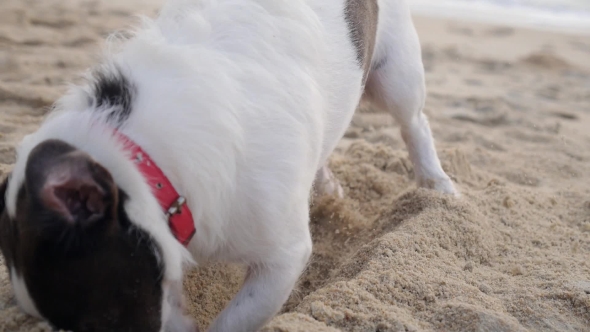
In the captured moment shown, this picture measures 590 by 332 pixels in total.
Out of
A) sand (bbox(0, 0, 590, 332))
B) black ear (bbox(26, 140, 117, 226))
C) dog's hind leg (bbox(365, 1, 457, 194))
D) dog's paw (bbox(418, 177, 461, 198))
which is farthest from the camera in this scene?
dog's paw (bbox(418, 177, 461, 198))

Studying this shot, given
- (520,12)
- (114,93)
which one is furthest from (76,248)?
(520,12)

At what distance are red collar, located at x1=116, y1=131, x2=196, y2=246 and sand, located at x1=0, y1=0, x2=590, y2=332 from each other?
0.43 metres

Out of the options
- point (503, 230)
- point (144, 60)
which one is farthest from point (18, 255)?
point (503, 230)

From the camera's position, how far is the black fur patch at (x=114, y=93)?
74.5 inches

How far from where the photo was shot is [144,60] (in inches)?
80.9

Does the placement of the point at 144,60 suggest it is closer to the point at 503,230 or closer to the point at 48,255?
the point at 48,255

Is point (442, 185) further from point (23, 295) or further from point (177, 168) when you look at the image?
point (23, 295)

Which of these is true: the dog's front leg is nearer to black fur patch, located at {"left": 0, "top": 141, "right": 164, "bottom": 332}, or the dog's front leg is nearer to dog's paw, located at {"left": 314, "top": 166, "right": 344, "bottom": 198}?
black fur patch, located at {"left": 0, "top": 141, "right": 164, "bottom": 332}

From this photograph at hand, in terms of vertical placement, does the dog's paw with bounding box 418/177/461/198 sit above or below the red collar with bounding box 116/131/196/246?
below

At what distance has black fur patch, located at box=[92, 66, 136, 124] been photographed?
1.89 m

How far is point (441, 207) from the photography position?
10.3 ft

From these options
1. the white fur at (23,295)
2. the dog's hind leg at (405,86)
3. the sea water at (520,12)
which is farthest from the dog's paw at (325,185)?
the sea water at (520,12)

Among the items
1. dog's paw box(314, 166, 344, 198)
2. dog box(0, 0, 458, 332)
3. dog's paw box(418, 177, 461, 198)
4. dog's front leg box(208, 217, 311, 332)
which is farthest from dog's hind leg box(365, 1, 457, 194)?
dog's front leg box(208, 217, 311, 332)

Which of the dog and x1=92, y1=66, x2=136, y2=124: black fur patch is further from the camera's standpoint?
x1=92, y1=66, x2=136, y2=124: black fur patch
